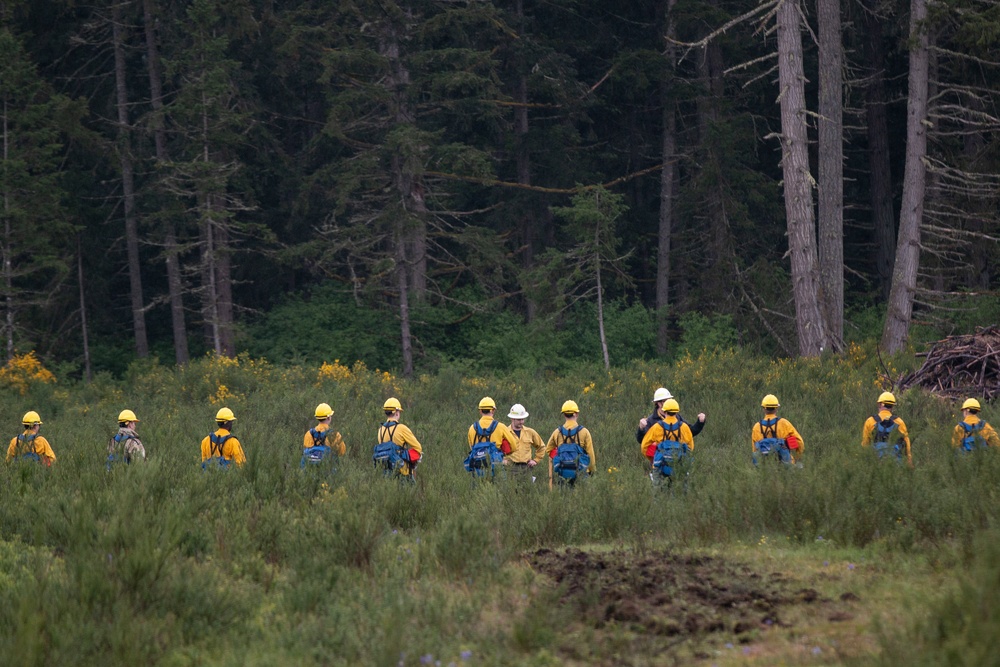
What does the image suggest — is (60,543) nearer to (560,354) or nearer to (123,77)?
(560,354)

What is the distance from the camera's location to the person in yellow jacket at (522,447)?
42.4 feet

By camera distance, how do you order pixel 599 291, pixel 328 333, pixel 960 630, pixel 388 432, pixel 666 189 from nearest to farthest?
pixel 960 630 → pixel 388 432 → pixel 599 291 → pixel 328 333 → pixel 666 189

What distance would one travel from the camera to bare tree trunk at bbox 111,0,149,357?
32375 mm

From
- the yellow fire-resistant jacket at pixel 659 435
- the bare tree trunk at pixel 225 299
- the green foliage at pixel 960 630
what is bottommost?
the green foliage at pixel 960 630

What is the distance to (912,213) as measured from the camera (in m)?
24.4

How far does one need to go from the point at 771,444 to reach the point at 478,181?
67.6ft

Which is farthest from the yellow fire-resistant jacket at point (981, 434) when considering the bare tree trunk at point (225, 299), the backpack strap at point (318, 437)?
the bare tree trunk at point (225, 299)

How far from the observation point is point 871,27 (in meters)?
32.1

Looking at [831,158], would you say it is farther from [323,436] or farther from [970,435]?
[323,436]

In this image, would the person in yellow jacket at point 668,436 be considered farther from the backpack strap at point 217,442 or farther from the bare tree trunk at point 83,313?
the bare tree trunk at point 83,313

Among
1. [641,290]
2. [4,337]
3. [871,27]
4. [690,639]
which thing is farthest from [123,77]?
[690,639]

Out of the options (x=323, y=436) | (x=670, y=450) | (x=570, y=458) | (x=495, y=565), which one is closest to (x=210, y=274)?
(x=323, y=436)

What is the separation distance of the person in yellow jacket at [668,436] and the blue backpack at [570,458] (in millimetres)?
763

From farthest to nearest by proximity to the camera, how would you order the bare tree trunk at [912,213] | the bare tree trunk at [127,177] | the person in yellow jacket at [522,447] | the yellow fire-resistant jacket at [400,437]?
1. the bare tree trunk at [127,177]
2. the bare tree trunk at [912,213]
3. the person in yellow jacket at [522,447]
4. the yellow fire-resistant jacket at [400,437]
